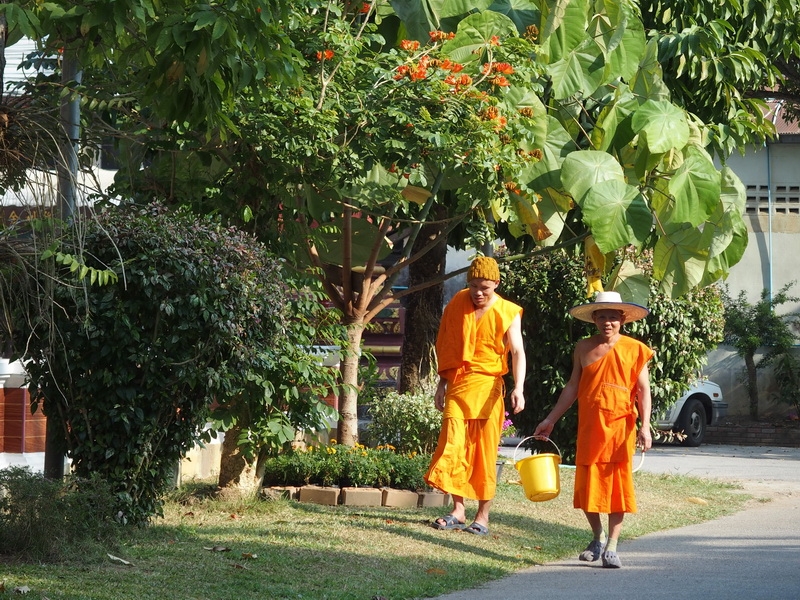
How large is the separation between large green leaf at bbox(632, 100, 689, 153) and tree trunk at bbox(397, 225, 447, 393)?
11.6ft

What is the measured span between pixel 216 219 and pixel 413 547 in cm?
263

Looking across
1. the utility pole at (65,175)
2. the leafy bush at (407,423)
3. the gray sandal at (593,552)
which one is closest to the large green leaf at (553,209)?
the leafy bush at (407,423)

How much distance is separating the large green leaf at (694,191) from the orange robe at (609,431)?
1.53m

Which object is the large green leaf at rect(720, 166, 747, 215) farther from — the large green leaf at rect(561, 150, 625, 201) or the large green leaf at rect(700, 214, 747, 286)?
the large green leaf at rect(561, 150, 625, 201)

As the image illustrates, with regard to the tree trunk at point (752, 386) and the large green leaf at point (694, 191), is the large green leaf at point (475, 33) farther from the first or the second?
the tree trunk at point (752, 386)

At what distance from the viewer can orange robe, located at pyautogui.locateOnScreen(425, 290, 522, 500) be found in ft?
26.8

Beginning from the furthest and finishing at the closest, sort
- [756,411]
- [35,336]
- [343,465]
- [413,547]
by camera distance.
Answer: [756,411] → [343,465] → [413,547] → [35,336]

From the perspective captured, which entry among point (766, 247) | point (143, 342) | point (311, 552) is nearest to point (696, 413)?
point (766, 247)

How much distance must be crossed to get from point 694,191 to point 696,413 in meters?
12.6

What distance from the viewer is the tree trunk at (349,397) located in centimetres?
1002

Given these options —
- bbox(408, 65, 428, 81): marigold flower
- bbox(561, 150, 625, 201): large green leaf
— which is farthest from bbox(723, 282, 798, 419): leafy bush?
bbox(408, 65, 428, 81): marigold flower

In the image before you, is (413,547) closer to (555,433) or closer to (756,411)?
(555,433)

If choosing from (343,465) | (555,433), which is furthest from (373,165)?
(555,433)

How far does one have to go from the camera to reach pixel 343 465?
9.45 m
